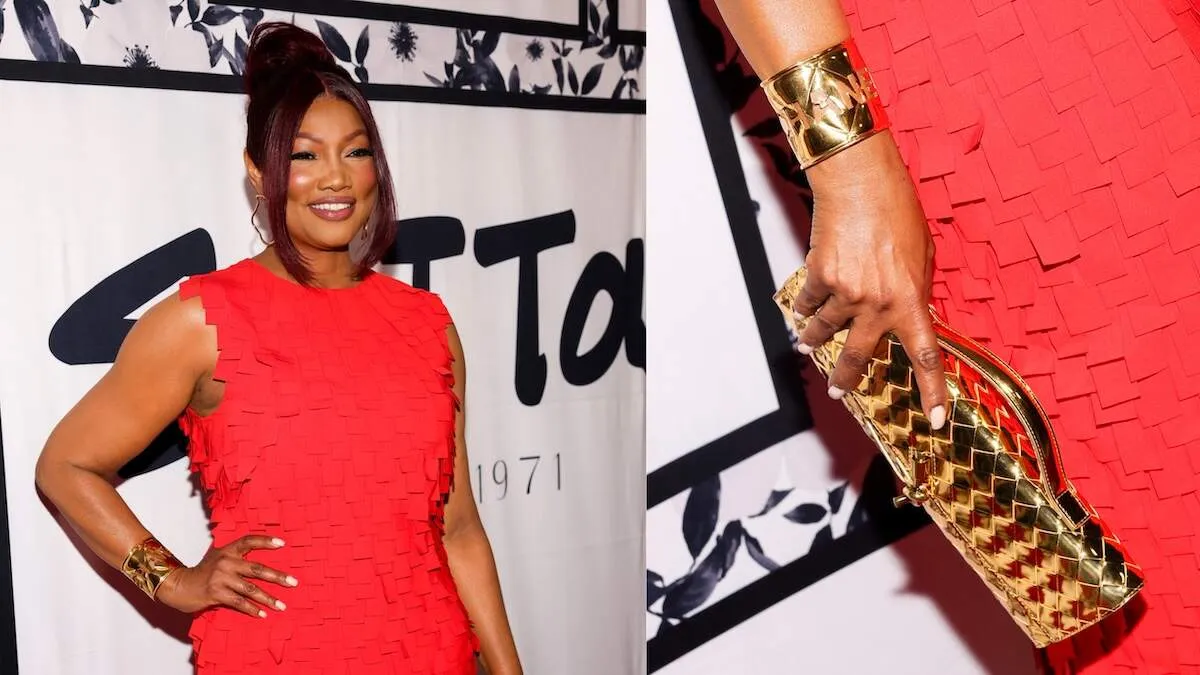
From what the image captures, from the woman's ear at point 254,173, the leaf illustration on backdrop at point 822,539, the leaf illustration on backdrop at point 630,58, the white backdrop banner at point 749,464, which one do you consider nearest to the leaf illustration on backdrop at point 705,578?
the white backdrop banner at point 749,464

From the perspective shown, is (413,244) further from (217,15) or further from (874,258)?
(874,258)

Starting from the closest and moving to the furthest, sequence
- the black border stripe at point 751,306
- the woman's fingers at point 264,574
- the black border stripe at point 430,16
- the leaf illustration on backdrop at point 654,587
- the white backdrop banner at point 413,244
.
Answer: the black border stripe at point 751,306 → the leaf illustration on backdrop at point 654,587 → the woman's fingers at point 264,574 → the white backdrop banner at point 413,244 → the black border stripe at point 430,16

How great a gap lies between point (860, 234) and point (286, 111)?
122cm

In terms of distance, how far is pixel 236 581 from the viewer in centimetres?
147

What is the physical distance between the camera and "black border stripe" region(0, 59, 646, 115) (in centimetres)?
169

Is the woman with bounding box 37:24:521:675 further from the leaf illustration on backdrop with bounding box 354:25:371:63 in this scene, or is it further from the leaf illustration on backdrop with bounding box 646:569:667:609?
the leaf illustration on backdrop with bounding box 646:569:667:609

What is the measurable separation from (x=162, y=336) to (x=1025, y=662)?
1.20 meters

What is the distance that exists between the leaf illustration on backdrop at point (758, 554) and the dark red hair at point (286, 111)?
76cm

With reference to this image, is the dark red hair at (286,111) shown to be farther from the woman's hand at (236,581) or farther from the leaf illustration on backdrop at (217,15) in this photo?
the woman's hand at (236,581)

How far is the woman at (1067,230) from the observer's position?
0.59 metres

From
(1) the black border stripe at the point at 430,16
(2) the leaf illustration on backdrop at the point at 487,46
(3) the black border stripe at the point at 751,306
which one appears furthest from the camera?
(2) the leaf illustration on backdrop at the point at 487,46

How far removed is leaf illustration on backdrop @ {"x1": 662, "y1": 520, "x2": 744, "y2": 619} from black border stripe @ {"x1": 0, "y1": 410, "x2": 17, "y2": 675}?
1076mm

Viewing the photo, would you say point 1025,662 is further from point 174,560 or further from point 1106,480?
point 174,560

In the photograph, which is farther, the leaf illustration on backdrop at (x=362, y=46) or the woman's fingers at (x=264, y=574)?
the leaf illustration on backdrop at (x=362, y=46)
